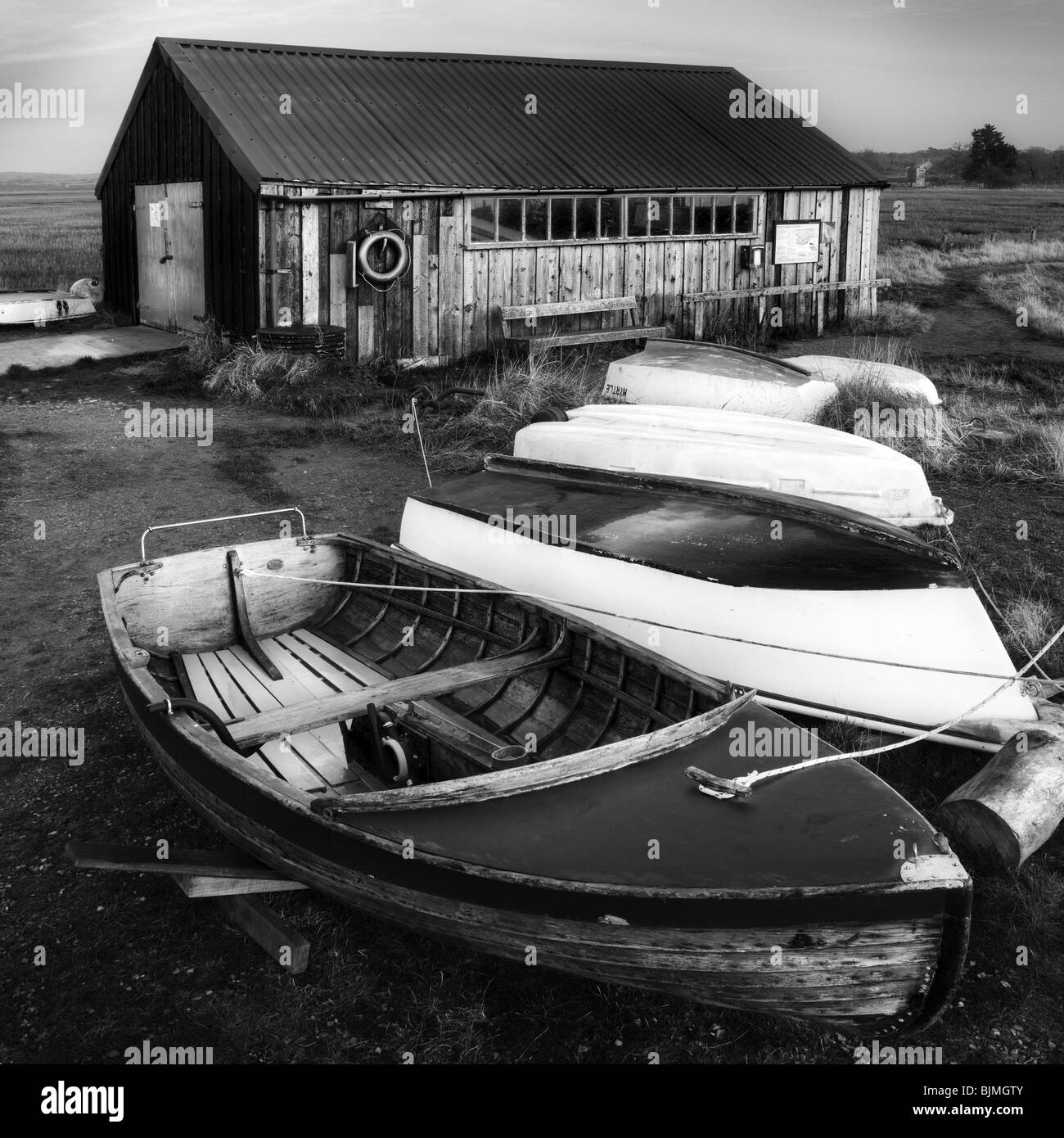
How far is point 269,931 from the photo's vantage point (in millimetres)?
4531

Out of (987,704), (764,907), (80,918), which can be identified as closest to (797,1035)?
(764,907)

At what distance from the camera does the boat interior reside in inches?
203

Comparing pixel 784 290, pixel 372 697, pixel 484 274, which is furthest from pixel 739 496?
pixel 784 290

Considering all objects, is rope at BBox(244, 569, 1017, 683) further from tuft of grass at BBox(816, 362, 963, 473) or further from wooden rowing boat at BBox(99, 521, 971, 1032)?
tuft of grass at BBox(816, 362, 963, 473)

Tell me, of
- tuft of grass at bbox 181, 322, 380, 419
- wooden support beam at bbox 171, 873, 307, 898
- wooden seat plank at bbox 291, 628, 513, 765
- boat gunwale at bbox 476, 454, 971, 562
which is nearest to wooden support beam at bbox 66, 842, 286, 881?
wooden support beam at bbox 171, 873, 307, 898

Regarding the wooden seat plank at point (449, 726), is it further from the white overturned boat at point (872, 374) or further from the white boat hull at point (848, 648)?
the white overturned boat at point (872, 374)

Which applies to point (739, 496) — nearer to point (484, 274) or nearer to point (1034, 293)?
point (484, 274)

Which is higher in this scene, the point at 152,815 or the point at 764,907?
the point at 764,907

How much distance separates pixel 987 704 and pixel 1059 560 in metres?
3.64

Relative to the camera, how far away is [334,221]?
1503 cm

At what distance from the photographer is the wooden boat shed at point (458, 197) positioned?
49.7 feet

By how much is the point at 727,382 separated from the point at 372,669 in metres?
6.35

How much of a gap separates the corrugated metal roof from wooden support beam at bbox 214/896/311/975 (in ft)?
38.2
